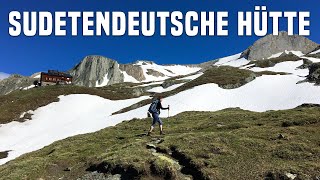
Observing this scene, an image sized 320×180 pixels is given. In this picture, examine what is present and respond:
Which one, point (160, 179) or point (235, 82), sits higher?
point (235, 82)

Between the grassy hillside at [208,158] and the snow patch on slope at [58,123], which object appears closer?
the grassy hillside at [208,158]

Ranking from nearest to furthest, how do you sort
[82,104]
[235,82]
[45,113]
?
[235,82], [45,113], [82,104]

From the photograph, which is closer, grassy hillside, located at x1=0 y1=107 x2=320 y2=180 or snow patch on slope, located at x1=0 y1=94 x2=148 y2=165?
grassy hillside, located at x1=0 y1=107 x2=320 y2=180

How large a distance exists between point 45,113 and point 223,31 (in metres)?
44.8

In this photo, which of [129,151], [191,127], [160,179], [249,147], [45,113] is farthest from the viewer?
[45,113]

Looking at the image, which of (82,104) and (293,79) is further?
(82,104)

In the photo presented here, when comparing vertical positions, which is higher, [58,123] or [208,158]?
[208,158]

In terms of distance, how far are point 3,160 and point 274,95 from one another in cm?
4197

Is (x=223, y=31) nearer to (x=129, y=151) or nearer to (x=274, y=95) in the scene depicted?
(x=274, y=95)


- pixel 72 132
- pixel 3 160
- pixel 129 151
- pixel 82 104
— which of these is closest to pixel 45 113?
pixel 82 104

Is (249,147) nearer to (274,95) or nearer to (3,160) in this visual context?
(3,160)

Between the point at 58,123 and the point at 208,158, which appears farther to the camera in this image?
the point at 58,123

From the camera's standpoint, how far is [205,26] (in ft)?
209

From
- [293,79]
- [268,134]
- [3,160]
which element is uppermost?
[293,79]
